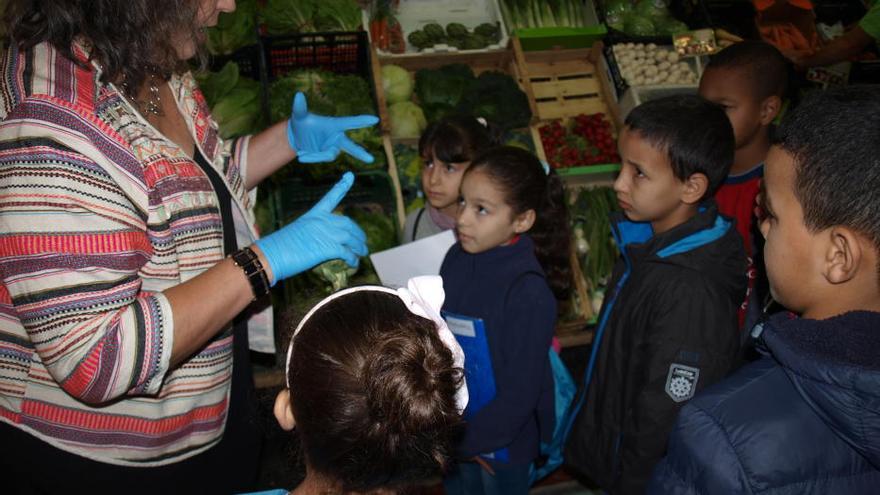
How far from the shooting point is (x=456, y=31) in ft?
13.5

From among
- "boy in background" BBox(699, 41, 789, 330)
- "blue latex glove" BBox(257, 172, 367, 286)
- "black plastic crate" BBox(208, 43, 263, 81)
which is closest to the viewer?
"blue latex glove" BBox(257, 172, 367, 286)

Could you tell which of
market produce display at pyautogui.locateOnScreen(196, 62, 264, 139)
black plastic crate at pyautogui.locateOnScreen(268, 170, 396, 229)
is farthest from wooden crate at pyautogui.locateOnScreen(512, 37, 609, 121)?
market produce display at pyautogui.locateOnScreen(196, 62, 264, 139)

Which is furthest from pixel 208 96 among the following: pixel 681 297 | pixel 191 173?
pixel 681 297

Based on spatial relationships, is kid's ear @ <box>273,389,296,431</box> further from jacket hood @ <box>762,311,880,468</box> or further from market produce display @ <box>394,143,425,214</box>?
market produce display @ <box>394,143,425,214</box>

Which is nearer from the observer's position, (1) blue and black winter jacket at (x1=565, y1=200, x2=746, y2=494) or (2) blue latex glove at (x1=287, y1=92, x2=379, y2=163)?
(1) blue and black winter jacket at (x1=565, y1=200, x2=746, y2=494)

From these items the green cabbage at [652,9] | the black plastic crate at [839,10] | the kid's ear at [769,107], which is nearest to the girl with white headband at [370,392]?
the kid's ear at [769,107]

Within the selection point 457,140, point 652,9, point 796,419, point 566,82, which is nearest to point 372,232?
point 457,140

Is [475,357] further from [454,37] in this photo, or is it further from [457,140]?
[454,37]

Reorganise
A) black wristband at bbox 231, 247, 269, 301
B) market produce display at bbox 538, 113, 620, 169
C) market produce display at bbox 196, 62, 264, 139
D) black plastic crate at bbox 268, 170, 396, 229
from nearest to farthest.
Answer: black wristband at bbox 231, 247, 269, 301
black plastic crate at bbox 268, 170, 396, 229
market produce display at bbox 196, 62, 264, 139
market produce display at bbox 538, 113, 620, 169

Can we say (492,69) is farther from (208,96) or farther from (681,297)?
(681,297)

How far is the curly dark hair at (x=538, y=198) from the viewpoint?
6.79ft

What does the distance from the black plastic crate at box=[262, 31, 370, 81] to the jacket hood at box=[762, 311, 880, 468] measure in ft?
10.3

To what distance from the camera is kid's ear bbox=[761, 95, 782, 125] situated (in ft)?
8.20

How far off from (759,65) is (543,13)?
7.09 feet
